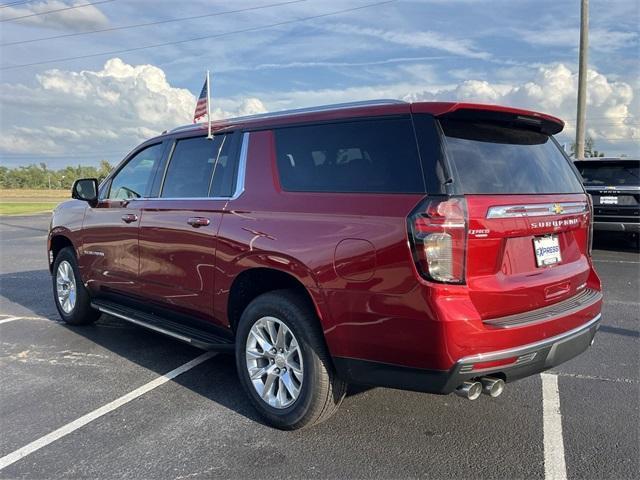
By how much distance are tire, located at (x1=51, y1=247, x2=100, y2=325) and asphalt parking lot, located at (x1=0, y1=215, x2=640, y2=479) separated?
0.71 meters

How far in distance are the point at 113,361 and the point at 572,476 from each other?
3.65 metres

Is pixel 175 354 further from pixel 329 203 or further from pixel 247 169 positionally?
pixel 329 203

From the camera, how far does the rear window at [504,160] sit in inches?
115

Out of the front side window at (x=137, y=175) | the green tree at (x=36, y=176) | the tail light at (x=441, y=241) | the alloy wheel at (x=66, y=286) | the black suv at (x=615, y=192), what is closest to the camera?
the tail light at (x=441, y=241)

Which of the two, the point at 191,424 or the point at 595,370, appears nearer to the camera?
the point at 191,424

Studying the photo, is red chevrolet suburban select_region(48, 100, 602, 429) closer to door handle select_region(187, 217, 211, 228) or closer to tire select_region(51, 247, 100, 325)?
door handle select_region(187, 217, 211, 228)

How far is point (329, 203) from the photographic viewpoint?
3152mm

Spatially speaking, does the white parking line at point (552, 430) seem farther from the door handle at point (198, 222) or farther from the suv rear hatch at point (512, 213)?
the door handle at point (198, 222)

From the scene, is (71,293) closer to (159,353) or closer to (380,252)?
(159,353)

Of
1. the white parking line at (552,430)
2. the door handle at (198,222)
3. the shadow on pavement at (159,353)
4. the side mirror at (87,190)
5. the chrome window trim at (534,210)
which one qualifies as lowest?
the white parking line at (552,430)

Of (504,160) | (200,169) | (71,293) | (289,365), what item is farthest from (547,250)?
(71,293)

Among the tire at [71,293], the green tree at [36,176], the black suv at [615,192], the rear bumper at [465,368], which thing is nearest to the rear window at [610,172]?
the black suv at [615,192]

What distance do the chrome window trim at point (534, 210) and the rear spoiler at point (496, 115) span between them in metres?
0.53

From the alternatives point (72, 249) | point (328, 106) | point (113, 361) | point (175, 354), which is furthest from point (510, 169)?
point (72, 249)
